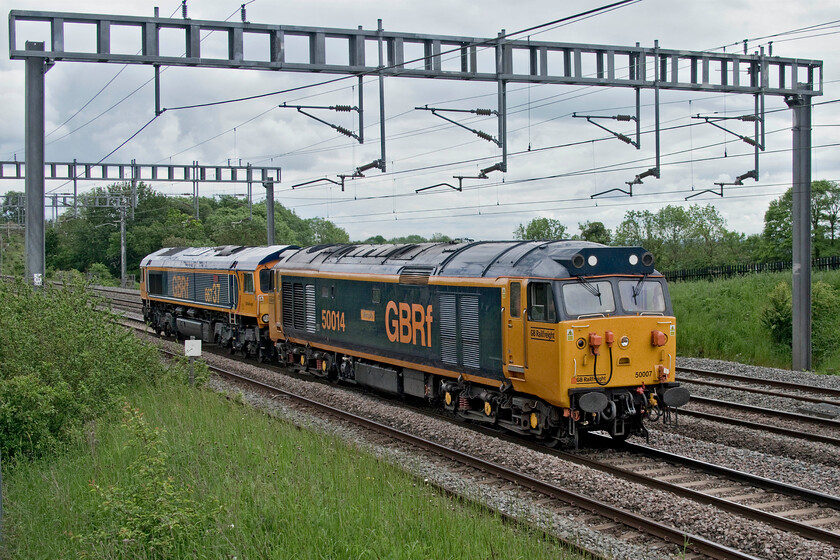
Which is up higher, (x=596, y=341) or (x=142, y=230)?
(x=142, y=230)

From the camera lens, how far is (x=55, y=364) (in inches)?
523

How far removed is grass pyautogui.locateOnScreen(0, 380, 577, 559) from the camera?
6.81 metres

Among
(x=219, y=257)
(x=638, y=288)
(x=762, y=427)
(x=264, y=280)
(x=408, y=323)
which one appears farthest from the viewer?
(x=219, y=257)

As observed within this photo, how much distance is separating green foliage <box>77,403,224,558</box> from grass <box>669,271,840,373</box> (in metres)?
20.1

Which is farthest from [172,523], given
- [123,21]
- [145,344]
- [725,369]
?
[725,369]

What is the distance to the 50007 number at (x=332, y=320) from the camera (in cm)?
1778

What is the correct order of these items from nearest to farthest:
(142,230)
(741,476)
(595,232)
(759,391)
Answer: (741,476) < (759,391) < (595,232) < (142,230)

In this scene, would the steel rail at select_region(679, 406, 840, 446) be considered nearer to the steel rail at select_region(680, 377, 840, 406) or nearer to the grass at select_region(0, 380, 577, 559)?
the steel rail at select_region(680, 377, 840, 406)

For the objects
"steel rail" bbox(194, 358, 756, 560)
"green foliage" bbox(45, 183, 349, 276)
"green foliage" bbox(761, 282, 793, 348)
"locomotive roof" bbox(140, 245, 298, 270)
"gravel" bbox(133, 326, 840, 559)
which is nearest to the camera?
"steel rail" bbox(194, 358, 756, 560)

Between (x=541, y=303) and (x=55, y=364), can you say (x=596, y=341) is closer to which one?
(x=541, y=303)

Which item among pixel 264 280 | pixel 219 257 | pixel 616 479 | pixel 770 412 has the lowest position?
pixel 770 412

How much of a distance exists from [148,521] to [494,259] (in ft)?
23.9

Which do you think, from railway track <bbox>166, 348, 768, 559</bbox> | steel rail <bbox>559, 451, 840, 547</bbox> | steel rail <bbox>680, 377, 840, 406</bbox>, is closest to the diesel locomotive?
steel rail <bbox>559, 451, 840, 547</bbox>

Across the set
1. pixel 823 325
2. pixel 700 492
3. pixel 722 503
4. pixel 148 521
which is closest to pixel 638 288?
pixel 700 492
